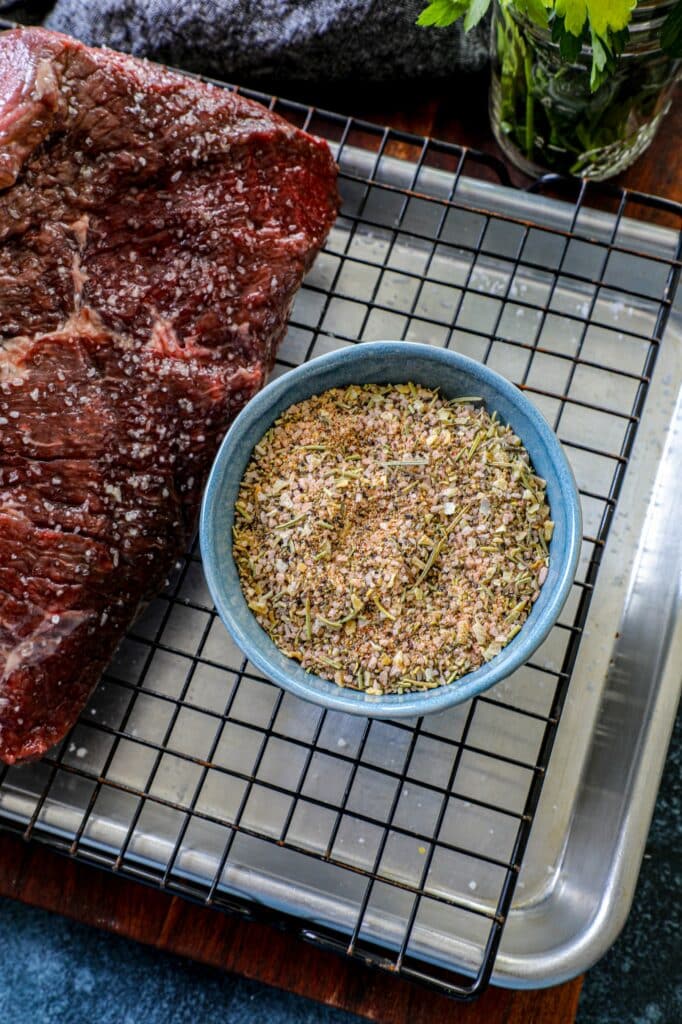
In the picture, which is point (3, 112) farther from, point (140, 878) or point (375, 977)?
point (375, 977)

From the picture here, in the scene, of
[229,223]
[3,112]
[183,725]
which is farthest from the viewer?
[183,725]

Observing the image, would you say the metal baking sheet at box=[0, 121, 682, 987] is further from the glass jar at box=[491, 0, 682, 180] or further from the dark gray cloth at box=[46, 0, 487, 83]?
the dark gray cloth at box=[46, 0, 487, 83]

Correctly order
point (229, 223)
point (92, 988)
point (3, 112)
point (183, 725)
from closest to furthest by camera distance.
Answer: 1. point (3, 112)
2. point (229, 223)
3. point (183, 725)
4. point (92, 988)

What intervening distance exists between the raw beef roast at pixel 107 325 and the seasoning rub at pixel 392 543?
0.14m

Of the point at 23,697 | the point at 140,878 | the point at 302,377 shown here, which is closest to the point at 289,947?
the point at 140,878

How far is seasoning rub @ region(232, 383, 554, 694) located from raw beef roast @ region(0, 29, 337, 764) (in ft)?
0.47

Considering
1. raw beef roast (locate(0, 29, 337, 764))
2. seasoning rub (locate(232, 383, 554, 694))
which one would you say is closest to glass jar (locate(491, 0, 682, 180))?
raw beef roast (locate(0, 29, 337, 764))

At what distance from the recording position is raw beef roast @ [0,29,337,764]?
123 cm

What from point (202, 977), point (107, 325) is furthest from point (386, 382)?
point (202, 977)

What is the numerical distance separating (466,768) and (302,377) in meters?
0.63

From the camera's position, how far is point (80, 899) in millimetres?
1440

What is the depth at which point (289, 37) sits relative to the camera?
5.09 feet

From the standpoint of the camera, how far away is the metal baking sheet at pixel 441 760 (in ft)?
4.43

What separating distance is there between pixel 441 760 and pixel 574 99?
1.00 m
